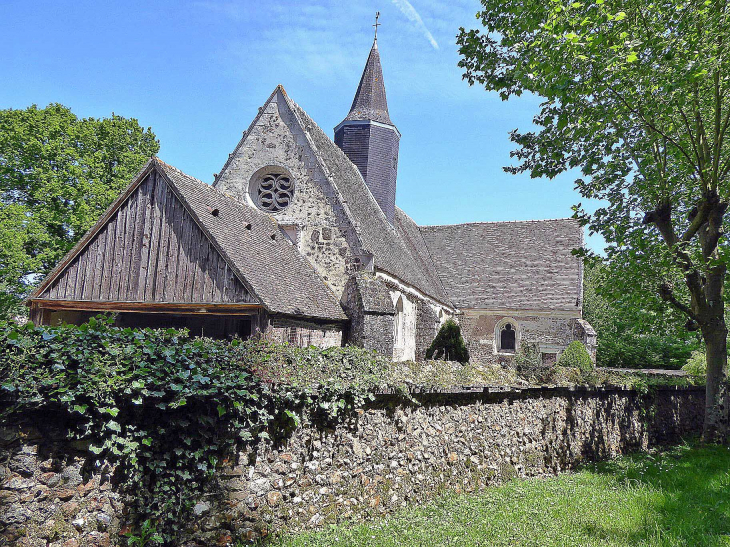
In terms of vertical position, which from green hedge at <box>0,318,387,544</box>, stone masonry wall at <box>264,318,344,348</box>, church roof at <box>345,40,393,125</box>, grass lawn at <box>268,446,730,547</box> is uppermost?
church roof at <box>345,40,393,125</box>

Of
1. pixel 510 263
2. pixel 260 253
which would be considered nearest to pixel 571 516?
pixel 260 253

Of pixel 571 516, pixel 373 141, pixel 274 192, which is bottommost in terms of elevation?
pixel 571 516

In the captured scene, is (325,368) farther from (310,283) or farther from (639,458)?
(639,458)

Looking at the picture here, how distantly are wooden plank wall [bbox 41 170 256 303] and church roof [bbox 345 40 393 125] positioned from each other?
1170 cm

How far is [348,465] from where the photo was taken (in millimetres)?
5934

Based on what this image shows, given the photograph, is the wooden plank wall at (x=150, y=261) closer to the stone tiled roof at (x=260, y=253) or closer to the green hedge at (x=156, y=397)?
the stone tiled roof at (x=260, y=253)

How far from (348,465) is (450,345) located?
840 centimetres

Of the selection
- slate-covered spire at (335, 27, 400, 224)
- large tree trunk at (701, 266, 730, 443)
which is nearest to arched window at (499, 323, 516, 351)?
slate-covered spire at (335, 27, 400, 224)

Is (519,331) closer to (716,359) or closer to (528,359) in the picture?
(528,359)

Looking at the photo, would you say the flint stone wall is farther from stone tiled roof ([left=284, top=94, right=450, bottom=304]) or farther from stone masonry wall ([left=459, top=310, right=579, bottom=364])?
stone masonry wall ([left=459, top=310, right=579, bottom=364])

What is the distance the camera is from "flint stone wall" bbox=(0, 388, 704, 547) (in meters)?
4.09

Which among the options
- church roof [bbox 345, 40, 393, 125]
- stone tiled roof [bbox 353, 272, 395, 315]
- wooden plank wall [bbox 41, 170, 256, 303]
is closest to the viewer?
wooden plank wall [bbox 41, 170, 256, 303]

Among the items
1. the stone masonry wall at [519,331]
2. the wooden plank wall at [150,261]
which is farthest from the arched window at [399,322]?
the wooden plank wall at [150,261]

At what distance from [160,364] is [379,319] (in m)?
8.82
